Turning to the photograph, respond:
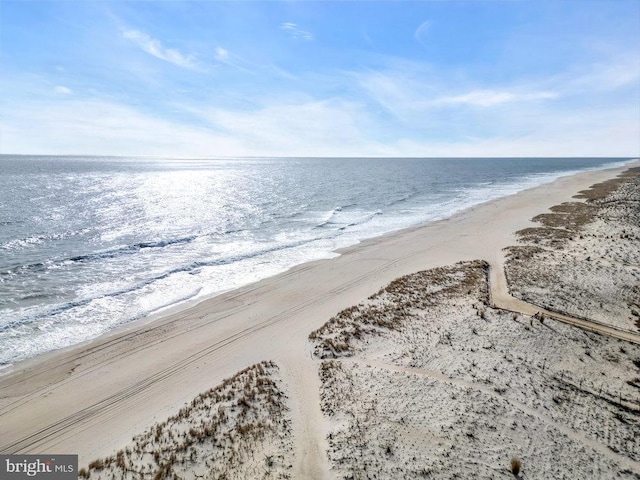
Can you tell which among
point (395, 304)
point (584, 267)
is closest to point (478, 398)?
point (395, 304)

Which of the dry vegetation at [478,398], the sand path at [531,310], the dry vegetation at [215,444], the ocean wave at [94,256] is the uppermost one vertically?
the ocean wave at [94,256]

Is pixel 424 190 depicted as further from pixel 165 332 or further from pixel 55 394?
pixel 55 394

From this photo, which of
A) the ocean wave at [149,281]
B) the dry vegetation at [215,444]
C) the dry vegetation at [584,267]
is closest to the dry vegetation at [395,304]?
→ the dry vegetation at [584,267]

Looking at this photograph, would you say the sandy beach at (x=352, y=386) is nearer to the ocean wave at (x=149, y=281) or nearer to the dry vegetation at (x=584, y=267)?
the dry vegetation at (x=584, y=267)

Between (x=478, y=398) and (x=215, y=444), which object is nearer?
(x=215, y=444)

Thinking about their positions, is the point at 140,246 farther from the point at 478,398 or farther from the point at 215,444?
the point at 478,398

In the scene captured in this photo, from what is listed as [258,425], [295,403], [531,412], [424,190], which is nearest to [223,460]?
[258,425]
